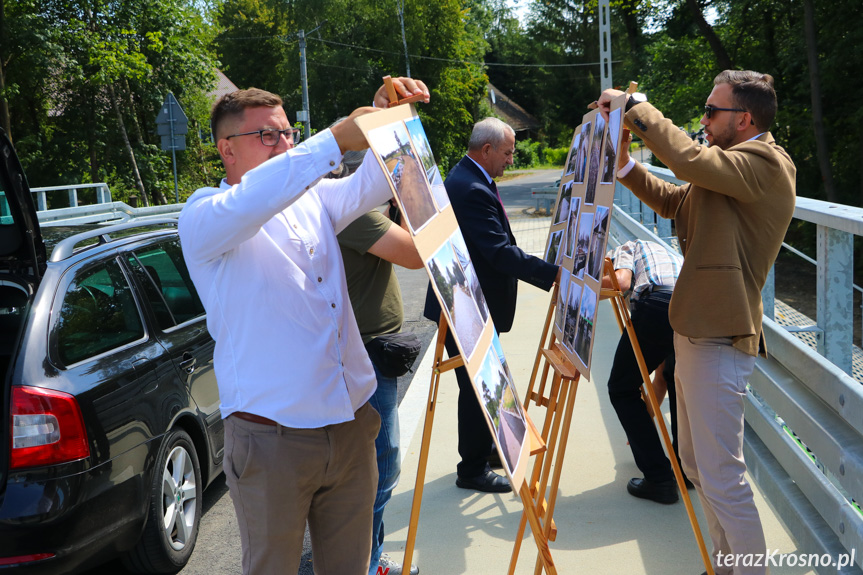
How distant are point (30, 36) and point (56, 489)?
1897cm

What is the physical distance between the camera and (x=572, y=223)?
11.3ft

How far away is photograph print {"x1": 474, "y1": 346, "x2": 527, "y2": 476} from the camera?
7.47ft

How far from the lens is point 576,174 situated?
3.56 meters

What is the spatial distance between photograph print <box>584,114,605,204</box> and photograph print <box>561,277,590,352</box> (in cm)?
36

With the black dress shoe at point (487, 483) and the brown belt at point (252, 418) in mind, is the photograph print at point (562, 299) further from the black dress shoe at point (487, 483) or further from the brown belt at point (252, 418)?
the brown belt at point (252, 418)

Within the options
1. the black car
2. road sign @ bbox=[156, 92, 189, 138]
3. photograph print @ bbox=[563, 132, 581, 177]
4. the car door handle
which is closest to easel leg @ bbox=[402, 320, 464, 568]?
photograph print @ bbox=[563, 132, 581, 177]

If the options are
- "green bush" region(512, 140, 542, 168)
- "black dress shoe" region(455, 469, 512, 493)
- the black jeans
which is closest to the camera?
the black jeans

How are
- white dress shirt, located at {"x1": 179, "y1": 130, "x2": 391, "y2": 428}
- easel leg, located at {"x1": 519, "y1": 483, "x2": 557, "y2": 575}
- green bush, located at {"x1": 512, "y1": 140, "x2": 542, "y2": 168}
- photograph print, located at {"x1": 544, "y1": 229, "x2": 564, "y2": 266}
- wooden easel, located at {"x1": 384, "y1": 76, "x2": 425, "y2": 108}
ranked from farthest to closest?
green bush, located at {"x1": 512, "y1": 140, "x2": 542, "y2": 168} < photograph print, located at {"x1": 544, "y1": 229, "x2": 564, "y2": 266} < easel leg, located at {"x1": 519, "y1": 483, "x2": 557, "y2": 575} < wooden easel, located at {"x1": 384, "y1": 76, "x2": 425, "y2": 108} < white dress shirt, located at {"x1": 179, "y1": 130, "x2": 391, "y2": 428}

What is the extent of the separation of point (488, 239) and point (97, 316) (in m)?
2.01

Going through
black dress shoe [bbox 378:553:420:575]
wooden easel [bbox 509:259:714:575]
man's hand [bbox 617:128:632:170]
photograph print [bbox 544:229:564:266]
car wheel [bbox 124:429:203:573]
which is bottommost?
black dress shoe [bbox 378:553:420:575]

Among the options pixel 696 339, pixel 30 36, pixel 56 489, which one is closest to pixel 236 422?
pixel 56 489

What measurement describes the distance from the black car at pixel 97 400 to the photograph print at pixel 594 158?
7.32 feet

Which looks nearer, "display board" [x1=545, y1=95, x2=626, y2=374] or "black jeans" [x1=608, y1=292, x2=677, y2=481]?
"display board" [x1=545, y1=95, x2=626, y2=374]

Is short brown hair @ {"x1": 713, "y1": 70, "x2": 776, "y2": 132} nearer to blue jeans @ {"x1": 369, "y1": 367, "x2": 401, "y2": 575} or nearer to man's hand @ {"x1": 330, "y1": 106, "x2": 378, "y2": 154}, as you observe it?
man's hand @ {"x1": 330, "y1": 106, "x2": 378, "y2": 154}
